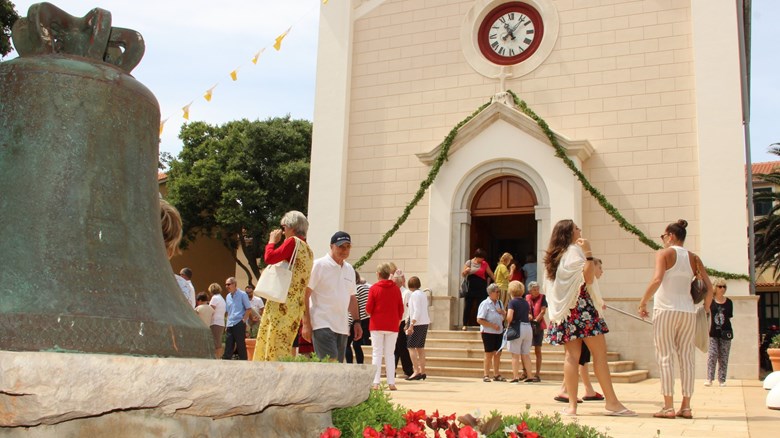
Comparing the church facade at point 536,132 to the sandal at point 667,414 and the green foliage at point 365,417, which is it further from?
the green foliage at point 365,417

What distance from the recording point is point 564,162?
15.5 m

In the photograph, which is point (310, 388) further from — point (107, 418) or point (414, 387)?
point (414, 387)

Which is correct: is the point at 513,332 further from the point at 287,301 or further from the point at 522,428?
the point at 522,428

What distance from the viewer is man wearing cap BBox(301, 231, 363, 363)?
23.6 feet

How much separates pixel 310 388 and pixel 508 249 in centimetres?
1782

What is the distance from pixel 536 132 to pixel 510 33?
271 centimetres

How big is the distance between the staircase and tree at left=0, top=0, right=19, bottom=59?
10.3 metres

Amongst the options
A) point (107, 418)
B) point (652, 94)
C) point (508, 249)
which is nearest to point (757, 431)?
point (107, 418)

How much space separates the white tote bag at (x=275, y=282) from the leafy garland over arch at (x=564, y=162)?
9927 mm

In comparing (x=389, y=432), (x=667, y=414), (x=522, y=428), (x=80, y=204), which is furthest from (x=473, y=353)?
(x=80, y=204)

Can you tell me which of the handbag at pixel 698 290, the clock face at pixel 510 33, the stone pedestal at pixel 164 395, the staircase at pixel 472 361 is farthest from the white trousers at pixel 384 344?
the clock face at pixel 510 33

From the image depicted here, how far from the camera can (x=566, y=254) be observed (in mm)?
7102

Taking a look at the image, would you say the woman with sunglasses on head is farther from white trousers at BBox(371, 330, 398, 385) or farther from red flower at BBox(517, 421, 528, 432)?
red flower at BBox(517, 421, 528, 432)

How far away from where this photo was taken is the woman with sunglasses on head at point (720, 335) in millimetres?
12469
